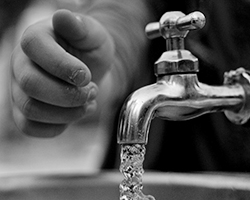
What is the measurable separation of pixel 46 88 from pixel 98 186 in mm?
142

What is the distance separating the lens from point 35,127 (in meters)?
0.42

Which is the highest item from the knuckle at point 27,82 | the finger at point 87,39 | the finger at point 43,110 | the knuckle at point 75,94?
the finger at point 87,39

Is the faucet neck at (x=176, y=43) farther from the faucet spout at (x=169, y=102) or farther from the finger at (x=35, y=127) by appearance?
the finger at (x=35, y=127)

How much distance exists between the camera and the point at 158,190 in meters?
0.45

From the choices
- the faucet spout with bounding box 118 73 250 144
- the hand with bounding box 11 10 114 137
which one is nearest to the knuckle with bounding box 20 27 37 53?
the hand with bounding box 11 10 114 137

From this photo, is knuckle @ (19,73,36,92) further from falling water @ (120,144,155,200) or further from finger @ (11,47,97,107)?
falling water @ (120,144,155,200)

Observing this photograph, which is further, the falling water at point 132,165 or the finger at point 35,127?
the finger at point 35,127

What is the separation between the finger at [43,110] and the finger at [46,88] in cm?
2

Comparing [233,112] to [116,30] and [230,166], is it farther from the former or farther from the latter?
[116,30]

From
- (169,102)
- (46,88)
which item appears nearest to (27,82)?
(46,88)

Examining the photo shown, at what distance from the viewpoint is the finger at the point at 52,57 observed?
343 mm

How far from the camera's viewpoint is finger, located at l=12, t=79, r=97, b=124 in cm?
40

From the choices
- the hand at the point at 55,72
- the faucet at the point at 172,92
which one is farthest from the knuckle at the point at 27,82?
the faucet at the point at 172,92

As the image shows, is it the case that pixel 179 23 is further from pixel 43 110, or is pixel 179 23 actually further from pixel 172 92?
pixel 43 110
